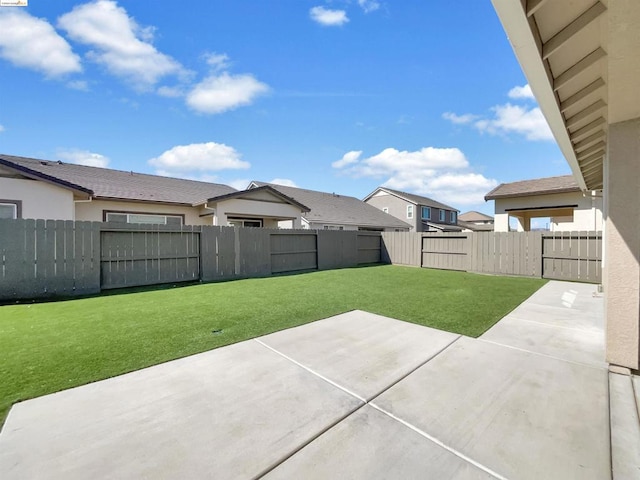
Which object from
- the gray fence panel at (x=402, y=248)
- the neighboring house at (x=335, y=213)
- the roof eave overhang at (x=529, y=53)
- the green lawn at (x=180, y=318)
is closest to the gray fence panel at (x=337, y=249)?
the gray fence panel at (x=402, y=248)

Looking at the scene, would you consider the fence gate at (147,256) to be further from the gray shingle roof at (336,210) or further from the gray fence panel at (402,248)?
the gray shingle roof at (336,210)

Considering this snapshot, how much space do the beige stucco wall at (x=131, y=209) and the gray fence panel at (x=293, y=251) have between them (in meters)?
5.83

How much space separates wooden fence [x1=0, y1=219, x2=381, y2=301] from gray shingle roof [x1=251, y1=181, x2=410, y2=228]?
889 cm

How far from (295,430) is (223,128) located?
1775 centimetres

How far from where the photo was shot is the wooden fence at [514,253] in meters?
9.29

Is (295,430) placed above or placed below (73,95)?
below

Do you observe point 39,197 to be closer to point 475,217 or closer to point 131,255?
point 131,255

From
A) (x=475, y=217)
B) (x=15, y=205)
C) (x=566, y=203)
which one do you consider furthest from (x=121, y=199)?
(x=475, y=217)

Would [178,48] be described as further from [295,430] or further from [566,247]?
[566,247]

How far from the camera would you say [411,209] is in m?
31.5

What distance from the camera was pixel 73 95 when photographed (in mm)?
10805

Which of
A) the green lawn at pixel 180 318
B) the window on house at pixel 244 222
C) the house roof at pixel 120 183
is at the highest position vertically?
the house roof at pixel 120 183

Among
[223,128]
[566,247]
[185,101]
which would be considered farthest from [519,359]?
[223,128]

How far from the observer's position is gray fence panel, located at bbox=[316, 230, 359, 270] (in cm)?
1312
